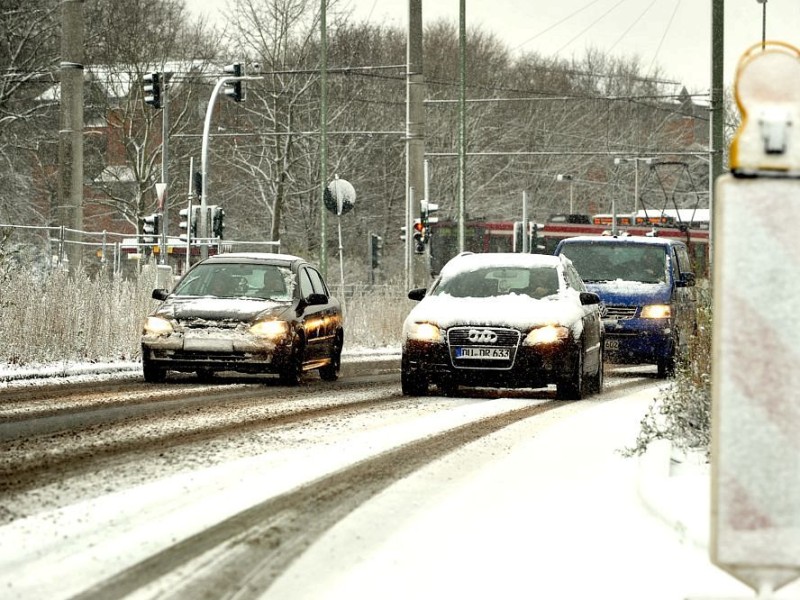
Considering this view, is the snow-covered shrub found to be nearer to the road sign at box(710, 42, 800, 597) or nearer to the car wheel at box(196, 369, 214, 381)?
the road sign at box(710, 42, 800, 597)

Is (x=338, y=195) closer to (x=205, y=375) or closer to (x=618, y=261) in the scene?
(x=618, y=261)

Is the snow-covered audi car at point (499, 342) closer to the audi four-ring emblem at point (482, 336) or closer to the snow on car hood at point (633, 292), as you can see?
the audi four-ring emblem at point (482, 336)

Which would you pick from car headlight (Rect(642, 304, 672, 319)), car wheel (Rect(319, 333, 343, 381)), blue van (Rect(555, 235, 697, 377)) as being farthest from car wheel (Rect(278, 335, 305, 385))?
car headlight (Rect(642, 304, 672, 319))

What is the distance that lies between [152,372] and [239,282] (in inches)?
70.2

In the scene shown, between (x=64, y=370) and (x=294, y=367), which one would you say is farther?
(x=64, y=370)

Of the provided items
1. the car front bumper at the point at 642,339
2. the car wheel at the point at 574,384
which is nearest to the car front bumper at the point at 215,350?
the car wheel at the point at 574,384

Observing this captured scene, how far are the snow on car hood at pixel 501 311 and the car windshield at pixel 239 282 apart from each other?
2813mm

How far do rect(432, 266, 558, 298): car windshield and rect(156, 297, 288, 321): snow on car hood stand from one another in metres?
2.06

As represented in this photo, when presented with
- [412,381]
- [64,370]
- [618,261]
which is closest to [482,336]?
[412,381]

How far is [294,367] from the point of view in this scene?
62.3 feet

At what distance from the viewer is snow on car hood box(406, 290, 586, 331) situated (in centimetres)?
1688

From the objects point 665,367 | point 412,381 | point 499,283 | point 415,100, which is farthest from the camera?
point 415,100

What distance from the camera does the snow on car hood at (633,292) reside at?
23.4 metres

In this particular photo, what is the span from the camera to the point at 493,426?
13.1 meters
